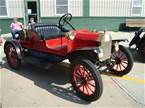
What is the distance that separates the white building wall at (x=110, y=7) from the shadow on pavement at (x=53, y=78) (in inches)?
345

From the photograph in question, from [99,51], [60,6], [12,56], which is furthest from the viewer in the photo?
[60,6]

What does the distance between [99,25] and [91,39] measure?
34.8 feet

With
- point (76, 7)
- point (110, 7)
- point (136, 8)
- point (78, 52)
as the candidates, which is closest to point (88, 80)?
point (78, 52)

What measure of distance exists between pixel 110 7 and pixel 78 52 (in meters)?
10.9

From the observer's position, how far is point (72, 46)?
533 cm

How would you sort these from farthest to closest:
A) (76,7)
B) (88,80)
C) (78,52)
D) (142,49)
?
(76,7), (142,49), (78,52), (88,80)

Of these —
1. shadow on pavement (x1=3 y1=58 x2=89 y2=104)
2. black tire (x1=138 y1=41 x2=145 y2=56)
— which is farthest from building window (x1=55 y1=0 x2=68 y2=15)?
black tire (x1=138 y1=41 x2=145 y2=56)

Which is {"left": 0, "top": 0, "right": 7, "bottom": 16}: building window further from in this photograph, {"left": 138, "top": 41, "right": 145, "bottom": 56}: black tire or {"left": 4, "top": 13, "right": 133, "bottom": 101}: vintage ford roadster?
{"left": 138, "top": 41, "right": 145, "bottom": 56}: black tire

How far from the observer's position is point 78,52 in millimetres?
4984

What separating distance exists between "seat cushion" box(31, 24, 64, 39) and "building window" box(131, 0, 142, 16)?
10.1m

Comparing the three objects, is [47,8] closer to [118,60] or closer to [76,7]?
[76,7]

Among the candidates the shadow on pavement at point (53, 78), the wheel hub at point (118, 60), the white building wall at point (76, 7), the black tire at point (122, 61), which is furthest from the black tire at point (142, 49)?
the white building wall at point (76, 7)

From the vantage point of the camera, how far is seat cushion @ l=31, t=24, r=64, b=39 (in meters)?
6.29

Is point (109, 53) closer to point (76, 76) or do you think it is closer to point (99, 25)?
point (76, 76)
